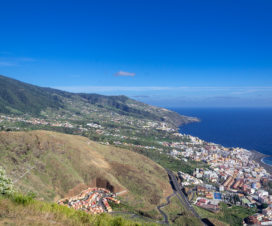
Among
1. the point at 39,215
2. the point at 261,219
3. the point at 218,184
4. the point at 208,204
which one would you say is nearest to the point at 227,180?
the point at 218,184

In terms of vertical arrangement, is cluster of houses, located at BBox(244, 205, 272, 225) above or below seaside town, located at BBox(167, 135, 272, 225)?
above

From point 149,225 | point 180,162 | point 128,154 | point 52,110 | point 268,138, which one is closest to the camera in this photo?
point 149,225

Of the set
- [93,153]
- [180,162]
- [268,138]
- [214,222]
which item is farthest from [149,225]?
[268,138]

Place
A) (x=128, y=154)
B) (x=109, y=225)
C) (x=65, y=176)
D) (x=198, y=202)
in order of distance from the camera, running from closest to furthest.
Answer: (x=109, y=225)
(x=65, y=176)
(x=198, y=202)
(x=128, y=154)

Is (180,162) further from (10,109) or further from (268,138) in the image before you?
(10,109)

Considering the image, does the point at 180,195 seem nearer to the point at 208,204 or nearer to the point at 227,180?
the point at 208,204

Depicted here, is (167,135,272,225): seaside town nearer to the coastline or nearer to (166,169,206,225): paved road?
the coastline

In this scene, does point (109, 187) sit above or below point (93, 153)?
below

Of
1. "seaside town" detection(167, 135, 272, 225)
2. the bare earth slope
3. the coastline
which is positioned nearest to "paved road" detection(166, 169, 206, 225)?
"seaside town" detection(167, 135, 272, 225)

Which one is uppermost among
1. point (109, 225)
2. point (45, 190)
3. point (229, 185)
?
point (109, 225)
